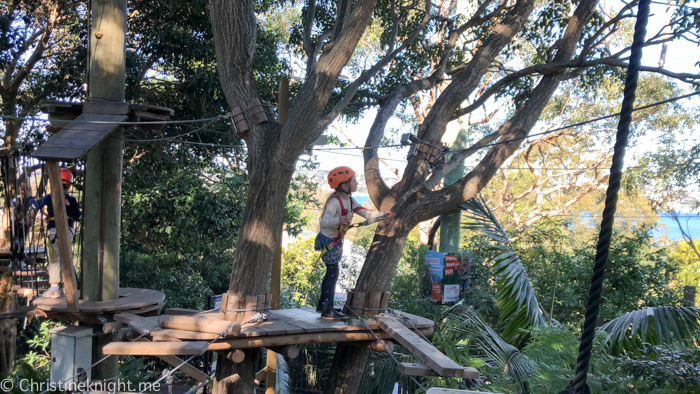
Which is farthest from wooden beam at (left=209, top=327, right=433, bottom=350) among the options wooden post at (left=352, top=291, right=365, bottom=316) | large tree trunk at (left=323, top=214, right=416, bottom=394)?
large tree trunk at (left=323, top=214, right=416, bottom=394)

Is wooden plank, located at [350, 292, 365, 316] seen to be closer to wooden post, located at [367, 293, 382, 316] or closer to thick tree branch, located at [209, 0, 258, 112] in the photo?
wooden post, located at [367, 293, 382, 316]

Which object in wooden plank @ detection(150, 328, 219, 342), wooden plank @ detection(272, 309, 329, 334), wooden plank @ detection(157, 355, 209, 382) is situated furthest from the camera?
wooden plank @ detection(157, 355, 209, 382)

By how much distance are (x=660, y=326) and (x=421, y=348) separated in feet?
7.35

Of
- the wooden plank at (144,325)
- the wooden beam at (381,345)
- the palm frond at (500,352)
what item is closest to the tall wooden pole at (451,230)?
the palm frond at (500,352)

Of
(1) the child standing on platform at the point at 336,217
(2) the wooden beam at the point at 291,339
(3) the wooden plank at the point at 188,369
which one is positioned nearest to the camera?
(2) the wooden beam at the point at 291,339

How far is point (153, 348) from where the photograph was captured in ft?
13.8

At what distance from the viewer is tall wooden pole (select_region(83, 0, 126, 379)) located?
18.2 feet

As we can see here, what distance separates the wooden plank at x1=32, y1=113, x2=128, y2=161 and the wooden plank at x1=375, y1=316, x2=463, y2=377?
3.13 metres

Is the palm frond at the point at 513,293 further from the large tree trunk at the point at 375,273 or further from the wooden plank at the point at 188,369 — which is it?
the wooden plank at the point at 188,369

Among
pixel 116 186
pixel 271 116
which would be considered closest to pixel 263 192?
pixel 271 116

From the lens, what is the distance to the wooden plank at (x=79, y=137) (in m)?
4.52

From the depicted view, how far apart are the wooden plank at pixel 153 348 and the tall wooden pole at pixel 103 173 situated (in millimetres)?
1619

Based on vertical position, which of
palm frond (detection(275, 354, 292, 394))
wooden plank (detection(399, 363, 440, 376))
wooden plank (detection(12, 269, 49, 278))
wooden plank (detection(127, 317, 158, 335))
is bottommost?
palm frond (detection(275, 354, 292, 394))

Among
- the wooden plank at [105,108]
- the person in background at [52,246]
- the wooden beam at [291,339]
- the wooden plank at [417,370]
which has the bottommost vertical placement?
the wooden plank at [417,370]
